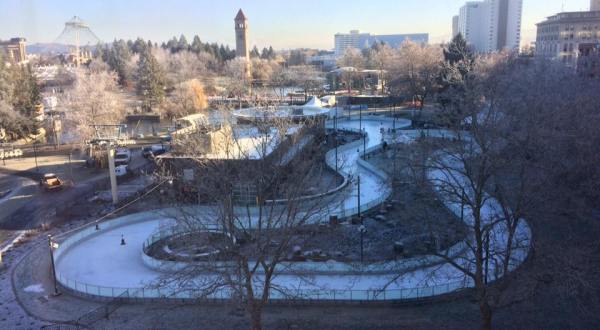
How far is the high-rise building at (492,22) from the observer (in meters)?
118

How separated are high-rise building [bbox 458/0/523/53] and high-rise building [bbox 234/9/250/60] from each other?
56.7 meters

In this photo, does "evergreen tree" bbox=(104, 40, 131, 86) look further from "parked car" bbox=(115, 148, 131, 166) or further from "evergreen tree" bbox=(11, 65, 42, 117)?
"parked car" bbox=(115, 148, 131, 166)

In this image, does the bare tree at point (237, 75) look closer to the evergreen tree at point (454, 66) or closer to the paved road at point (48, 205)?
the evergreen tree at point (454, 66)

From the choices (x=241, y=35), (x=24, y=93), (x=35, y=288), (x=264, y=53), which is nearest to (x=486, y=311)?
(x=35, y=288)

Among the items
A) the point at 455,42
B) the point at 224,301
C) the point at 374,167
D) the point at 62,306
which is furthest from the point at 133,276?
the point at 455,42

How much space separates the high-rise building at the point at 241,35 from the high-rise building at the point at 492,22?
5669cm

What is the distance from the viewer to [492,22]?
121000 mm

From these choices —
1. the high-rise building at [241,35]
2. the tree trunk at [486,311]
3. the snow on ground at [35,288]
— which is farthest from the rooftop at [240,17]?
the tree trunk at [486,311]

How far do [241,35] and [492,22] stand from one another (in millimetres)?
67513

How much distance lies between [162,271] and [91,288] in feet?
6.27

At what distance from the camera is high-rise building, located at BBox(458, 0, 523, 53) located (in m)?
118

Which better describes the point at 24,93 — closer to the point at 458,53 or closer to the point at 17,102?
the point at 17,102

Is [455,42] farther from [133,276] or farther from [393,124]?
[133,276]

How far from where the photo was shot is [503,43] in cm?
12319
